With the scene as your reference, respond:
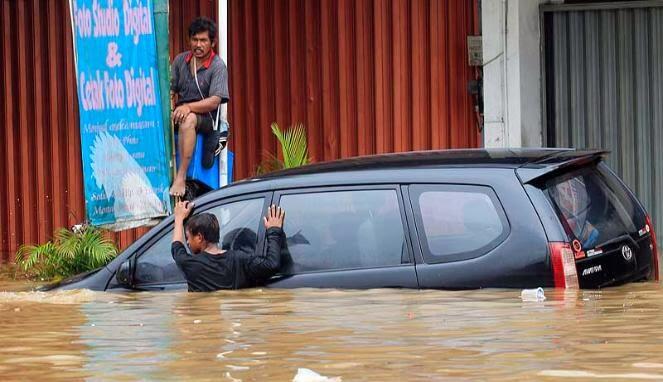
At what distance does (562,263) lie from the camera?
7789 millimetres

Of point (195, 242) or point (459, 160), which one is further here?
point (195, 242)

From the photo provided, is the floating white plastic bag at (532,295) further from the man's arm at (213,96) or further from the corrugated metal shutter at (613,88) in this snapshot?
the corrugated metal shutter at (613,88)

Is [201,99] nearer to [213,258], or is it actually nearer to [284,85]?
[284,85]

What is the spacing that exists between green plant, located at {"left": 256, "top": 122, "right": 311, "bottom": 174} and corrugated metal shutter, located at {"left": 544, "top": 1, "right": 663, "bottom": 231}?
2.35 meters

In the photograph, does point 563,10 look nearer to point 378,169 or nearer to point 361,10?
point 361,10

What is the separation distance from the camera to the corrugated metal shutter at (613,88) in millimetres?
13820

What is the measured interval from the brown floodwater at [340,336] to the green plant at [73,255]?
3777 millimetres

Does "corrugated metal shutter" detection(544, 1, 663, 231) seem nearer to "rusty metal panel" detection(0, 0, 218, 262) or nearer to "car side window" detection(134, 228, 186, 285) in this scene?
"rusty metal panel" detection(0, 0, 218, 262)

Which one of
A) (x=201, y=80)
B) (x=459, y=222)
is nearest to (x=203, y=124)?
(x=201, y=80)

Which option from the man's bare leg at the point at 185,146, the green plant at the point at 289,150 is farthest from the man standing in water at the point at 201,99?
the green plant at the point at 289,150

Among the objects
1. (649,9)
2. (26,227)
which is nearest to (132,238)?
(26,227)

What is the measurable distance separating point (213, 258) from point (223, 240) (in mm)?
121

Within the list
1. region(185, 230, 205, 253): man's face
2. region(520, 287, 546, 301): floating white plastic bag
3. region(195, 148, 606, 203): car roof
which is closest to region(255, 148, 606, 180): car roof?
region(195, 148, 606, 203): car roof

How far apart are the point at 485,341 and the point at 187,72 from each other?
527 cm
